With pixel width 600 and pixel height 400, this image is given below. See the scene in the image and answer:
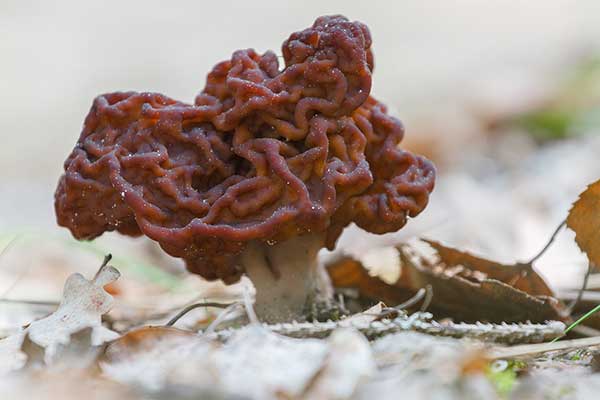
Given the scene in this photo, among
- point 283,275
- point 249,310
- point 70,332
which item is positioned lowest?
point 283,275

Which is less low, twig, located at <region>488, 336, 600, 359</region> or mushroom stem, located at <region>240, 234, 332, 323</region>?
twig, located at <region>488, 336, 600, 359</region>

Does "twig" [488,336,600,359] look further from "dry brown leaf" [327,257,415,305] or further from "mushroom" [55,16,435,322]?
"dry brown leaf" [327,257,415,305]

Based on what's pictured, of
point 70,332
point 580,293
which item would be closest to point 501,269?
point 580,293

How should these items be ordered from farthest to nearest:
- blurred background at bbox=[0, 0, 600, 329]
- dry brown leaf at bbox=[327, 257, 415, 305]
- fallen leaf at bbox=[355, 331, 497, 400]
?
Result: blurred background at bbox=[0, 0, 600, 329] < dry brown leaf at bbox=[327, 257, 415, 305] < fallen leaf at bbox=[355, 331, 497, 400]

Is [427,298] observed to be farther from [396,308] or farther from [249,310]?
[249,310]

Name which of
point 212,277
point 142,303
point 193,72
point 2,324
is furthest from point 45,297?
point 193,72

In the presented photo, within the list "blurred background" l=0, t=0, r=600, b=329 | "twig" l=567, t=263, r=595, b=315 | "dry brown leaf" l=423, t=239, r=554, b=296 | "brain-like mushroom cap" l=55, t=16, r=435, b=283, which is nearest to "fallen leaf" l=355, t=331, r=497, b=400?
"brain-like mushroom cap" l=55, t=16, r=435, b=283

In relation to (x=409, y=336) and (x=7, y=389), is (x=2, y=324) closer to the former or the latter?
(x=7, y=389)
